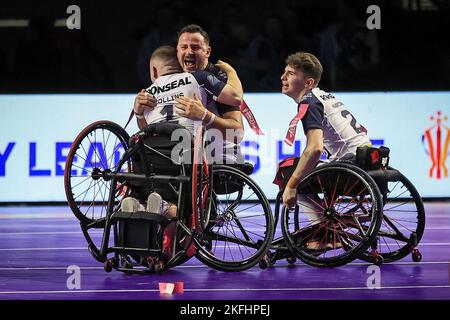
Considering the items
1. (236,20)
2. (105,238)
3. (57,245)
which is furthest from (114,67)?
(105,238)

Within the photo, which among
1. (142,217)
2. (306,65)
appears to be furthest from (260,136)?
(142,217)

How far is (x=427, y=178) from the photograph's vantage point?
12.6 meters

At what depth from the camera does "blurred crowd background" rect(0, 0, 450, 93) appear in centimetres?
1293

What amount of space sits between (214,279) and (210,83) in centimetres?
134

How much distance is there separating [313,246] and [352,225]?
352mm

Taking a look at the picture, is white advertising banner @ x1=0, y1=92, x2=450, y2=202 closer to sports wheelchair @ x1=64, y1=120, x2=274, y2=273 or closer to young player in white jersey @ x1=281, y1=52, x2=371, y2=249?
young player in white jersey @ x1=281, y1=52, x2=371, y2=249

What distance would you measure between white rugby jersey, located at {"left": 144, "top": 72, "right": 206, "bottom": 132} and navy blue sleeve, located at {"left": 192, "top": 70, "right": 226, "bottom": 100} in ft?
0.10

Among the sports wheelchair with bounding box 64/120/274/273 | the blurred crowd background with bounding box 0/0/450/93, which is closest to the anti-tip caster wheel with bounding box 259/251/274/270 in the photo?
the sports wheelchair with bounding box 64/120/274/273

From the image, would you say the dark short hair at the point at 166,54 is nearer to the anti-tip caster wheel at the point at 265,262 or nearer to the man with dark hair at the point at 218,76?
the man with dark hair at the point at 218,76

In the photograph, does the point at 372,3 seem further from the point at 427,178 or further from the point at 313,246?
the point at 313,246

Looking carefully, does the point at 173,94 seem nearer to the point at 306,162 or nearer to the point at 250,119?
the point at 250,119

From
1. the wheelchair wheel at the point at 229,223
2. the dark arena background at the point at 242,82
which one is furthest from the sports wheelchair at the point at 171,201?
the dark arena background at the point at 242,82

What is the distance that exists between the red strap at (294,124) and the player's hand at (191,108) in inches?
23.4

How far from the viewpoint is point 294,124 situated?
7215mm
